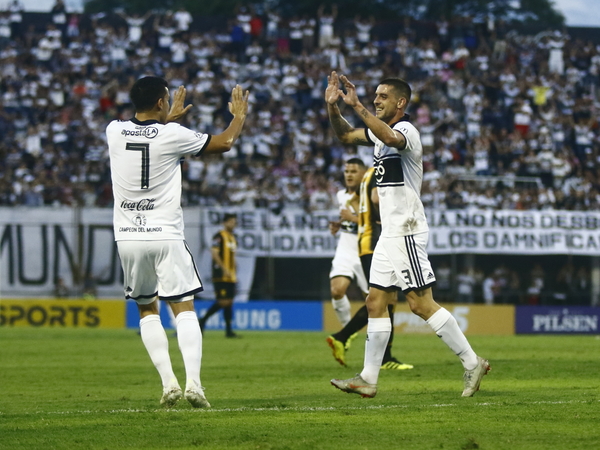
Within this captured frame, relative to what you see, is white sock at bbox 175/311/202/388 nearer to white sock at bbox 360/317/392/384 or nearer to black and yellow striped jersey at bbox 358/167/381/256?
white sock at bbox 360/317/392/384

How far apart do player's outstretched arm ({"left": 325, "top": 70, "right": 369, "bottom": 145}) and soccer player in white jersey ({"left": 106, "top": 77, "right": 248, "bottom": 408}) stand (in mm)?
829

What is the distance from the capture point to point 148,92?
805 centimetres

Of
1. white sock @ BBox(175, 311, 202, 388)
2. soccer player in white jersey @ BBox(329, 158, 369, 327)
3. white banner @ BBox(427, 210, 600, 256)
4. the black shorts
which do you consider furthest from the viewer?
white banner @ BBox(427, 210, 600, 256)

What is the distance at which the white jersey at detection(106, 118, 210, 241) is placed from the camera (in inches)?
312

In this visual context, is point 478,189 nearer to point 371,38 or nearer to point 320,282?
point 320,282

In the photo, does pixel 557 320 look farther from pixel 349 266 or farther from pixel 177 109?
pixel 177 109

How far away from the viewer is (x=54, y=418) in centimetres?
732

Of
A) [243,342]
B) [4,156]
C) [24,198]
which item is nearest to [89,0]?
[4,156]

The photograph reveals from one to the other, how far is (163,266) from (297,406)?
4.86ft

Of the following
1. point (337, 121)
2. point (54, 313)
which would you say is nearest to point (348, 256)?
point (337, 121)

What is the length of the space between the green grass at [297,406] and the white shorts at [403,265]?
95cm

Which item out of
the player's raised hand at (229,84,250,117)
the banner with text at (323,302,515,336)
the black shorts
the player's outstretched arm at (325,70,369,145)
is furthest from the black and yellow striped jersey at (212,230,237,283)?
the player's raised hand at (229,84,250,117)

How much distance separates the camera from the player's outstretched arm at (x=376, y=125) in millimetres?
7911

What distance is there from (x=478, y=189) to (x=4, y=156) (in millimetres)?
14281
